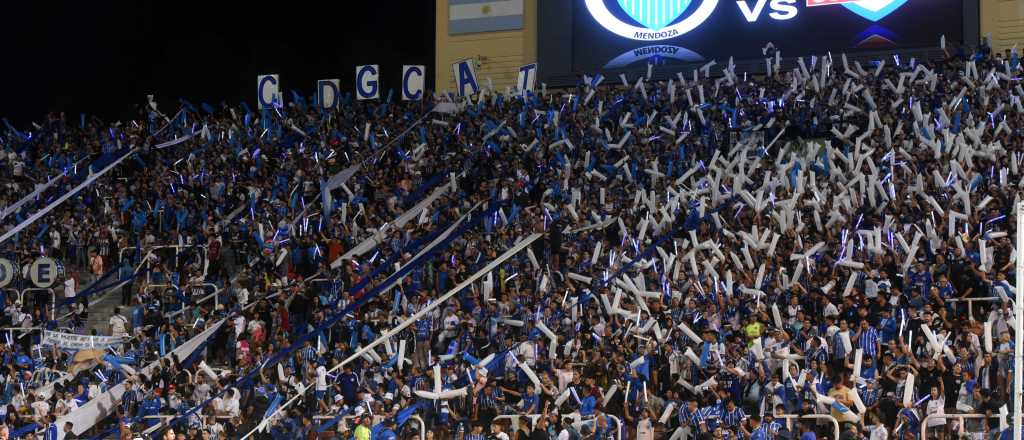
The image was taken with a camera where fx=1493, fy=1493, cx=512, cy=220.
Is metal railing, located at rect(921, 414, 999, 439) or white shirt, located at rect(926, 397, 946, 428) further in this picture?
white shirt, located at rect(926, 397, 946, 428)

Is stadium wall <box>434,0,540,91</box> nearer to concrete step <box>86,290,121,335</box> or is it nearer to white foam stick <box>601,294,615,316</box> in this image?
concrete step <box>86,290,121,335</box>

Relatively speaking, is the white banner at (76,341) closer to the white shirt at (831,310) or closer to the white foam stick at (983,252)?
the white shirt at (831,310)

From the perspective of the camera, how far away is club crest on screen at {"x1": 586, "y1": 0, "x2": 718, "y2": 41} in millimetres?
34000

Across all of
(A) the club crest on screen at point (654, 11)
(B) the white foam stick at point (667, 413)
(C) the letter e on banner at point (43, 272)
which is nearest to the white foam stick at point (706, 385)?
(B) the white foam stick at point (667, 413)

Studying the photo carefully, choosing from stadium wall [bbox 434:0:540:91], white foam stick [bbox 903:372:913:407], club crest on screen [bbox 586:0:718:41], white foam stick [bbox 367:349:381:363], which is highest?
club crest on screen [bbox 586:0:718:41]

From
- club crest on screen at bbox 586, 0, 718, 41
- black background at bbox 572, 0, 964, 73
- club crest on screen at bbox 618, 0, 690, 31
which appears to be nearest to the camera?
black background at bbox 572, 0, 964, 73

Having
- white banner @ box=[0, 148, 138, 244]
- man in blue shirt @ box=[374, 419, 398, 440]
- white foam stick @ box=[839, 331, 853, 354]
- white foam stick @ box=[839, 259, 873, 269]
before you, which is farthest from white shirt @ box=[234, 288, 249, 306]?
white foam stick @ box=[839, 331, 853, 354]

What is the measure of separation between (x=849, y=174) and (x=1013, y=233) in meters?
4.37

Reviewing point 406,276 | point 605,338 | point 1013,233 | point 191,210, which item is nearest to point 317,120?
point 191,210

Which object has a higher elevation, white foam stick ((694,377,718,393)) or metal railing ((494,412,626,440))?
white foam stick ((694,377,718,393))

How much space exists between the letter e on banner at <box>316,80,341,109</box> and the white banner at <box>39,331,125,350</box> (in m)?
10.2

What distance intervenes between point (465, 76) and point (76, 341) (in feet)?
41.4

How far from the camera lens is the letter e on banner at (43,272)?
26375 millimetres

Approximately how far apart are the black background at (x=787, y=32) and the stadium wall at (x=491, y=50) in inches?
62.8
